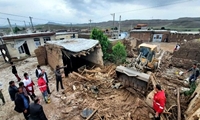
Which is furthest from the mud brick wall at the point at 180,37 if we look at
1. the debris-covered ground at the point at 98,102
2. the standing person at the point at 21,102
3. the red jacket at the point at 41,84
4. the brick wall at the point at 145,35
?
the standing person at the point at 21,102

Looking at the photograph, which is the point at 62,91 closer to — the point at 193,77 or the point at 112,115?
the point at 112,115

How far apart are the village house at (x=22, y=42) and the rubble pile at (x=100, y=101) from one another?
13438 mm

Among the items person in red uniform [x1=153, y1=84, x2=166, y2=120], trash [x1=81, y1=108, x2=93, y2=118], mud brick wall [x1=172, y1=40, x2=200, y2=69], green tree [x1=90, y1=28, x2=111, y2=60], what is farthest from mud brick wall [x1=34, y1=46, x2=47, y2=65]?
mud brick wall [x1=172, y1=40, x2=200, y2=69]

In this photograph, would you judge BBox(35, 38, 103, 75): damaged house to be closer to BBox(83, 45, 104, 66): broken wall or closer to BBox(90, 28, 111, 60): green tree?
BBox(83, 45, 104, 66): broken wall

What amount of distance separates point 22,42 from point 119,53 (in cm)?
1549

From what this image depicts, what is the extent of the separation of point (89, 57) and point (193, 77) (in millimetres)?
9964

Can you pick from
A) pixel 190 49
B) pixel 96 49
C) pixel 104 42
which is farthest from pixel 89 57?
pixel 190 49

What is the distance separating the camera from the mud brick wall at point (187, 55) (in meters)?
12.3

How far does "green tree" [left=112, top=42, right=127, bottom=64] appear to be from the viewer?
15.5 m

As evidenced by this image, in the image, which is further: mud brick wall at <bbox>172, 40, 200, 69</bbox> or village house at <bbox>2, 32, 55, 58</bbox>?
village house at <bbox>2, 32, 55, 58</bbox>

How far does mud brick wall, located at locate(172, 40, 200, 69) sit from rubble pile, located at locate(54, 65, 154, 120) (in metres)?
9.65

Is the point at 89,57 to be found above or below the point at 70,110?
above

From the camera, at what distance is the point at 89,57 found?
13.0m

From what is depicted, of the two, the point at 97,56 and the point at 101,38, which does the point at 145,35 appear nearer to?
the point at 101,38
